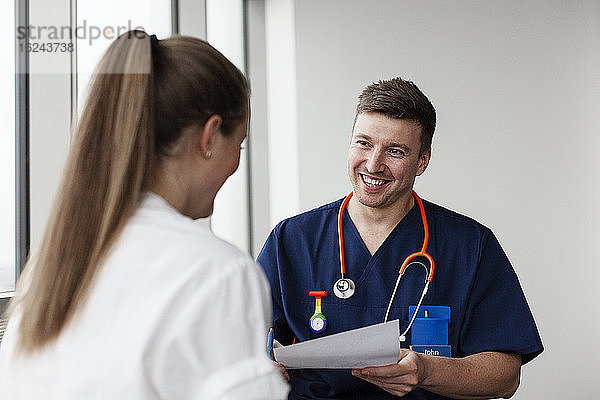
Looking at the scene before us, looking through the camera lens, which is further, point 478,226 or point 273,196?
point 273,196

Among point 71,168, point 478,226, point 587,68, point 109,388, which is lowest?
point 109,388

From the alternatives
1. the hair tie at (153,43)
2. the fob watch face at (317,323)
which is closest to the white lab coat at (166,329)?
the hair tie at (153,43)

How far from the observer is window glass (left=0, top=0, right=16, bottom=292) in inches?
73.6

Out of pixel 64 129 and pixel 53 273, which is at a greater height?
pixel 64 129

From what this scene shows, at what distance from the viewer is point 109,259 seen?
2.81ft

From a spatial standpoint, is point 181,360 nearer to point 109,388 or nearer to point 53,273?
point 109,388

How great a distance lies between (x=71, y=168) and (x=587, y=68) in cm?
291

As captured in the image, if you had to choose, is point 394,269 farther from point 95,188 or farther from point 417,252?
point 95,188

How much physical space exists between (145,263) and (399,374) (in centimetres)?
79

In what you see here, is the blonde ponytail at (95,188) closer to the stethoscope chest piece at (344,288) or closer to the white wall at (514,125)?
the stethoscope chest piece at (344,288)

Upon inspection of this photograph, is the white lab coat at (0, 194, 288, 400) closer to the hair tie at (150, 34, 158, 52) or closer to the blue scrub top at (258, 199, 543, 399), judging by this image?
the hair tie at (150, 34, 158, 52)

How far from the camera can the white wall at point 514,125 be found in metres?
3.18

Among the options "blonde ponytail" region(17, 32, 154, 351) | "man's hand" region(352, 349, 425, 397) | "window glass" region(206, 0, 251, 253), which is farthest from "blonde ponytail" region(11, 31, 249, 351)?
"window glass" region(206, 0, 251, 253)

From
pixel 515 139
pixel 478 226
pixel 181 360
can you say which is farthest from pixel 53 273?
pixel 515 139
